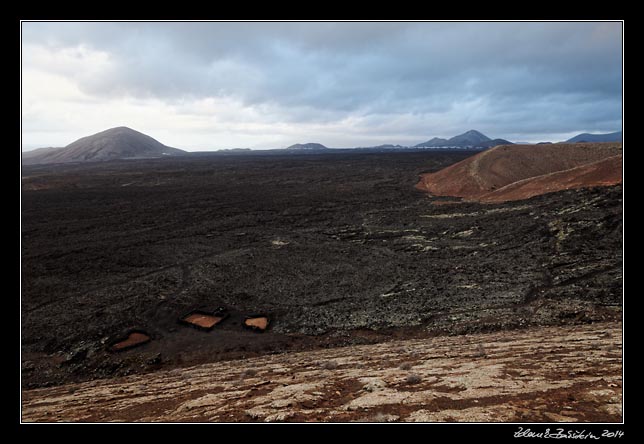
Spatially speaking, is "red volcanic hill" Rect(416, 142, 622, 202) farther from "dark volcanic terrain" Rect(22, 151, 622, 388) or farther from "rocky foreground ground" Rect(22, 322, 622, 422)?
"rocky foreground ground" Rect(22, 322, 622, 422)

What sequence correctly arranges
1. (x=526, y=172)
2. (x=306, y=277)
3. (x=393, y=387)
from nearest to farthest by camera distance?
(x=393, y=387) → (x=306, y=277) → (x=526, y=172)

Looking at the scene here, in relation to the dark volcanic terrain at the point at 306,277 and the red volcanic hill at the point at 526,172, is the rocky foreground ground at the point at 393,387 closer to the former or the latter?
the dark volcanic terrain at the point at 306,277

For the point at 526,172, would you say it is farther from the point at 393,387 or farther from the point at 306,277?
the point at 393,387

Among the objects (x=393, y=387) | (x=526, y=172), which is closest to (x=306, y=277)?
(x=393, y=387)

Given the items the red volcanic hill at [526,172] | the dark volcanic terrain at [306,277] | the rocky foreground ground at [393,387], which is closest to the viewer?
the rocky foreground ground at [393,387]

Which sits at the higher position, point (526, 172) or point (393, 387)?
point (526, 172)

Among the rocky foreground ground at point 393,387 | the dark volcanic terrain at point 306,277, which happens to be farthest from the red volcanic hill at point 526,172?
the rocky foreground ground at point 393,387

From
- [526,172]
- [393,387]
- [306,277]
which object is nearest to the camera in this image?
[393,387]
